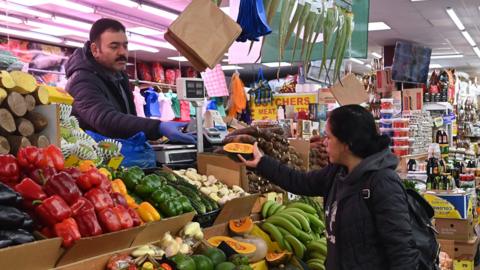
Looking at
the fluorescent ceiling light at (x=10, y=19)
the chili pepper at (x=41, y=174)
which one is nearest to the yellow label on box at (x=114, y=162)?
the chili pepper at (x=41, y=174)

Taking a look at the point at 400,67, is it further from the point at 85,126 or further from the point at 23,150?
the point at 23,150

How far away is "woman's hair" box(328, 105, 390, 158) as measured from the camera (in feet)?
7.82

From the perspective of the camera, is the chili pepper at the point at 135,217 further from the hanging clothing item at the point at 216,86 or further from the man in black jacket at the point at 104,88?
the hanging clothing item at the point at 216,86

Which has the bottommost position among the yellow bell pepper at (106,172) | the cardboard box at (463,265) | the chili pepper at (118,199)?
the cardboard box at (463,265)

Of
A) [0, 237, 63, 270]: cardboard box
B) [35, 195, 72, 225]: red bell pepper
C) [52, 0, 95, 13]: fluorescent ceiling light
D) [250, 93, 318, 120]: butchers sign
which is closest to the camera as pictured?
[0, 237, 63, 270]: cardboard box

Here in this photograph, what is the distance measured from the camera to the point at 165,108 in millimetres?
11469

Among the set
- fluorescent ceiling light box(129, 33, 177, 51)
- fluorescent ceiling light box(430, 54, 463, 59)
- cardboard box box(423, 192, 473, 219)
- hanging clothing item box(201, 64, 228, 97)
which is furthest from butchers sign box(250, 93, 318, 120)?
fluorescent ceiling light box(430, 54, 463, 59)

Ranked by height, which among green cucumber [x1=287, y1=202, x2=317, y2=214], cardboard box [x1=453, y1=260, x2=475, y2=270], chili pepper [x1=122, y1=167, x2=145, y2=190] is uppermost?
chili pepper [x1=122, y1=167, x2=145, y2=190]

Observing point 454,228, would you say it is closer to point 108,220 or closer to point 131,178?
point 131,178

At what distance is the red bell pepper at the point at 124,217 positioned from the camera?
205 centimetres

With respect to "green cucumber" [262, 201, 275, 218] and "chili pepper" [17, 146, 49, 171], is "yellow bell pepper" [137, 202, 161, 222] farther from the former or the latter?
"green cucumber" [262, 201, 275, 218]

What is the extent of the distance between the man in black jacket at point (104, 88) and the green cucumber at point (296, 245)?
92 cm

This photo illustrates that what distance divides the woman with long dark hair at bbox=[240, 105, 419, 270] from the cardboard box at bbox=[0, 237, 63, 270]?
1297 millimetres

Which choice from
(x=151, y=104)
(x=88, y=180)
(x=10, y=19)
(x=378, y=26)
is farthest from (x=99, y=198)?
(x=378, y=26)
